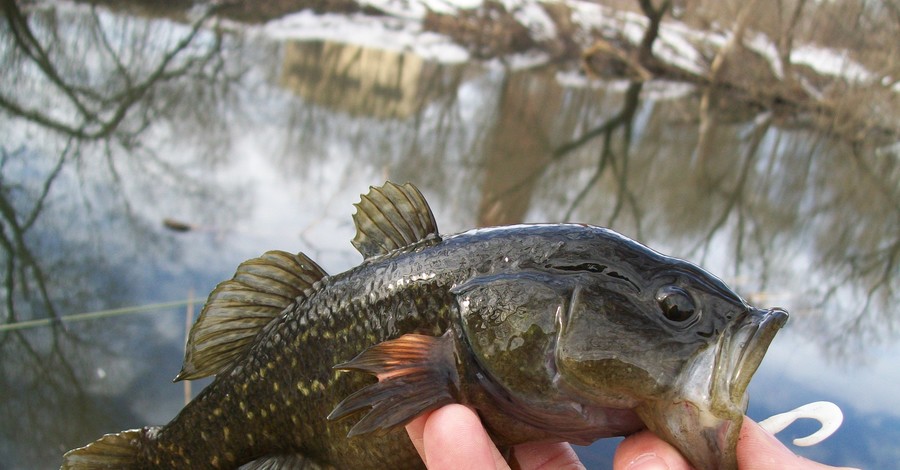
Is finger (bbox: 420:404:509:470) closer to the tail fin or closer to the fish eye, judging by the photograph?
the fish eye

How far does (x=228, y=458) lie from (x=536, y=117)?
11700 mm

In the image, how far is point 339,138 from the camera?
921 cm

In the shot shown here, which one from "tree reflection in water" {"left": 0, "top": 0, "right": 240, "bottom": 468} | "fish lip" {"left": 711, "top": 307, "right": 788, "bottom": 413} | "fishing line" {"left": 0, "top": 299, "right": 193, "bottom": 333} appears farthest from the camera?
"fishing line" {"left": 0, "top": 299, "right": 193, "bottom": 333}

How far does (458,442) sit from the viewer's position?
1.30 metres

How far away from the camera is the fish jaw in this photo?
1.21 meters

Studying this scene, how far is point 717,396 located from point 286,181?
6.53 m

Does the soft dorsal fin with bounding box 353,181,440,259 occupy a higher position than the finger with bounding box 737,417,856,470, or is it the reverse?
the soft dorsal fin with bounding box 353,181,440,259

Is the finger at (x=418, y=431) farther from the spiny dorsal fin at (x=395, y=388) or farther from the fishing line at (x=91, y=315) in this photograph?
the fishing line at (x=91, y=315)

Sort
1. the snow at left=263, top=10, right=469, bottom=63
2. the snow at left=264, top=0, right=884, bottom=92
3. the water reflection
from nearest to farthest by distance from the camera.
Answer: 1. the water reflection
2. the snow at left=263, top=10, right=469, bottom=63
3. the snow at left=264, top=0, right=884, bottom=92

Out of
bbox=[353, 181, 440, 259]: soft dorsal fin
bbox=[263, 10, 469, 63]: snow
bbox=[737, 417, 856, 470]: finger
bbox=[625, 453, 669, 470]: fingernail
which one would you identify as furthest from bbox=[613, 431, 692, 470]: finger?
bbox=[263, 10, 469, 63]: snow

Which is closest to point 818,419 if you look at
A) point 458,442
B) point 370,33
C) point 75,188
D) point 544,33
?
point 458,442

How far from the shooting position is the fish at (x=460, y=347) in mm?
1288

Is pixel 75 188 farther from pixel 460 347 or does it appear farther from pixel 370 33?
pixel 370 33

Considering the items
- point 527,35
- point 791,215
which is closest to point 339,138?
point 791,215
